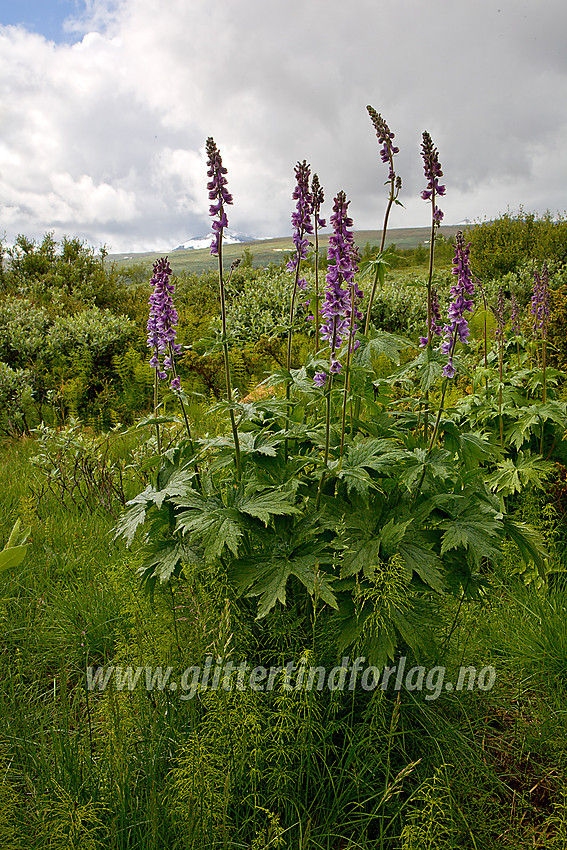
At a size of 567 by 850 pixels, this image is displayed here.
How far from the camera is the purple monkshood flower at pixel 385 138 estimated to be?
228 cm

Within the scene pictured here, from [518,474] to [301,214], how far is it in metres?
2.17

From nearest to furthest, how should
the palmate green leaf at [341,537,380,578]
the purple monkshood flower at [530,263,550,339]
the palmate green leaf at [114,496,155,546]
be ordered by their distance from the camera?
1. the palmate green leaf at [341,537,380,578]
2. the palmate green leaf at [114,496,155,546]
3. the purple monkshood flower at [530,263,550,339]

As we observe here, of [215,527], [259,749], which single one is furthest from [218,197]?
[259,749]

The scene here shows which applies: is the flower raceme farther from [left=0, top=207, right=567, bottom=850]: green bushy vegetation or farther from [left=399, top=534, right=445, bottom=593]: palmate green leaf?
[left=399, top=534, right=445, bottom=593]: palmate green leaf

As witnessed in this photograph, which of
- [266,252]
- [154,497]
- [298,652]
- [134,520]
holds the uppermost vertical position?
[266,252]

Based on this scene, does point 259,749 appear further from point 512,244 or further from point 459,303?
point 512,244

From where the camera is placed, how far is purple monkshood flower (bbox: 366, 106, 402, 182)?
2.28 metres

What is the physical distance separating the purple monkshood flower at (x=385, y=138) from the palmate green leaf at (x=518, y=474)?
1.88m

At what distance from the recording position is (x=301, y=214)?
2.24 metres

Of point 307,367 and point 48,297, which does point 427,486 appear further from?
point 48,297

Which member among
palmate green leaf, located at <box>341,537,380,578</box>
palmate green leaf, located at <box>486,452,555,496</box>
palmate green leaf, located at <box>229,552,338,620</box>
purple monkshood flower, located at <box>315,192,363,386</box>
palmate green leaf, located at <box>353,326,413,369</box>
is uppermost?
purple monkshood flower, located at <box>315,192,363,386</box>

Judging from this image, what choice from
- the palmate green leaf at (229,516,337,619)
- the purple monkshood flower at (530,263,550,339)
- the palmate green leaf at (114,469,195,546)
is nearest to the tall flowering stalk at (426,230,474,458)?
the palmate green leaf at (229,516,337,619)

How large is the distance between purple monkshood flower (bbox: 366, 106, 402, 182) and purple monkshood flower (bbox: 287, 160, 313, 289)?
34 cm

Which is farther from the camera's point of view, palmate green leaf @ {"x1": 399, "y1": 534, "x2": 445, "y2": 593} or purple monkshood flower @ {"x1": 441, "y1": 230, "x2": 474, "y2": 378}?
purple monkshood flower @ {"x1": 441, "y1": 230, "x2": 474, "y2": 378}
